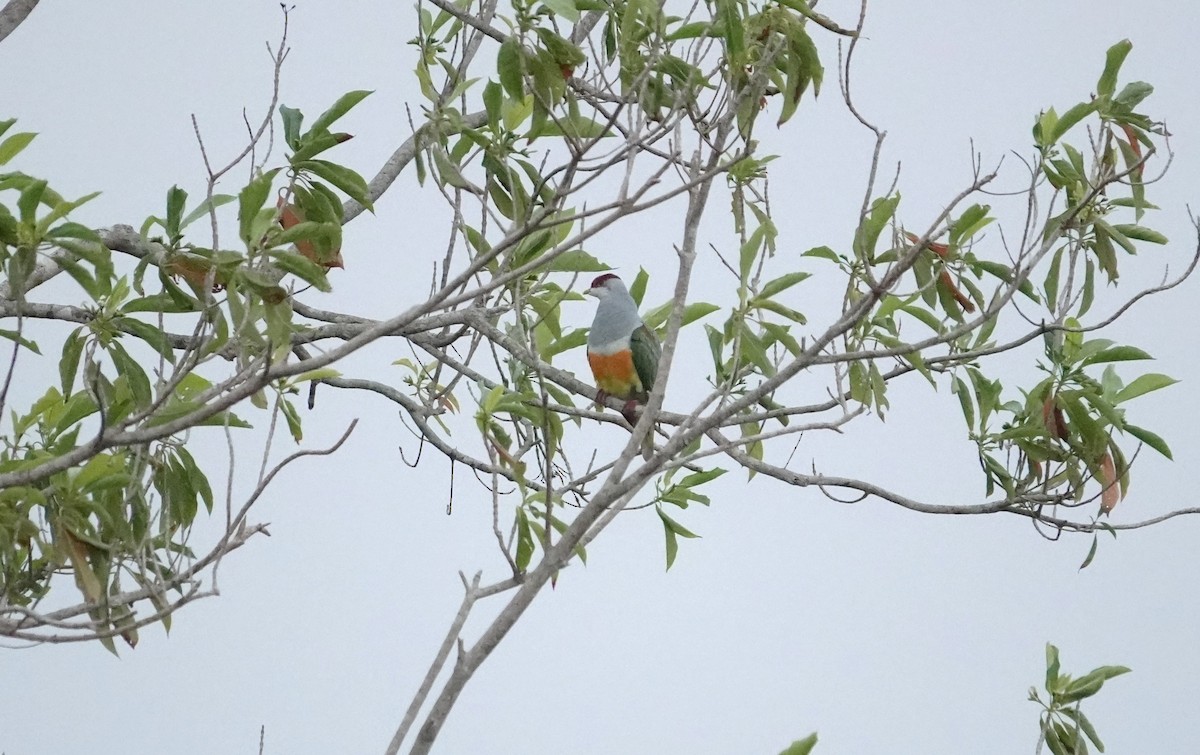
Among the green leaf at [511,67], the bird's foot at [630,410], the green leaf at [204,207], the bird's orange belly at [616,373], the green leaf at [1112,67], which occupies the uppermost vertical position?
the bird's orange belly at [616,373]

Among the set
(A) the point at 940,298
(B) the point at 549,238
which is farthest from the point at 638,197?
(A) the point at 940,298

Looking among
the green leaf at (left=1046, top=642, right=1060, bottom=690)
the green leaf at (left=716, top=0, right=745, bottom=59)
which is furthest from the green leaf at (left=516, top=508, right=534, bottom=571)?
the green leaf at (left=1046, top=642, right=1060, bottom=690)

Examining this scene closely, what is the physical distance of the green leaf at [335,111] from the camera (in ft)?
7.96

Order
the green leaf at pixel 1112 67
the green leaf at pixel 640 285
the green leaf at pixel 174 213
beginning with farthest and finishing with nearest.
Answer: the green leaf at pixel 640 285 → the green leaf at pixel 1112 67 → the green leaf at pixel 174 213

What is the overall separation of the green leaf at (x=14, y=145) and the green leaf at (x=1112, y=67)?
93.4 inches

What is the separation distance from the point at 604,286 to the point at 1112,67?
2.42m

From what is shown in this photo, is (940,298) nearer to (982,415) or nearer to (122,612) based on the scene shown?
(982,415)

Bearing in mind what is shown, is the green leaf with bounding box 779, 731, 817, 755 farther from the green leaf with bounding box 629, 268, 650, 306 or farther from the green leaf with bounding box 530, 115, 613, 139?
Result: the green leaf with bounding box 629, 268, 650, 306

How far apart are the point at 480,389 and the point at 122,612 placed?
36.8 inches

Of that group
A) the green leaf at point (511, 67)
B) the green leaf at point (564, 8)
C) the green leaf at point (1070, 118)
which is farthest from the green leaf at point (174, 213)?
the green leaf at point (1070, 118)

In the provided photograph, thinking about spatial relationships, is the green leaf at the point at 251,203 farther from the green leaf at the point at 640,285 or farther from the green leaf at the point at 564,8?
the green leaf at the point at 640,285

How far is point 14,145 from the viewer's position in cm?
232

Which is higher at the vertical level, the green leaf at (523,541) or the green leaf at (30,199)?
the green leaf at (30,199)

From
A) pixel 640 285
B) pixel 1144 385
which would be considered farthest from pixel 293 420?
pixel 1144 385
